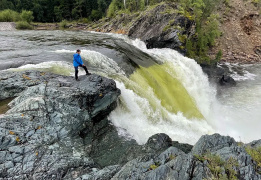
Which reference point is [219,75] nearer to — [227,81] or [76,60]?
[227,81]

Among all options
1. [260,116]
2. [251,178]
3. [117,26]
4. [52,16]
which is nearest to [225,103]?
[260,116]

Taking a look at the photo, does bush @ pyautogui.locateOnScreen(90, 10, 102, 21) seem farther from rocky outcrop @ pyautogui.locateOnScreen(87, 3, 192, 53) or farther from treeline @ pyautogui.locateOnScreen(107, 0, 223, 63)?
treeline @ pyautogui.locateOnScreen(107, 0, 223, 63)

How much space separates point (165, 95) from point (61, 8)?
77.8 m

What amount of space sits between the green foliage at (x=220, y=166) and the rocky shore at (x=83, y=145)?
0.02m

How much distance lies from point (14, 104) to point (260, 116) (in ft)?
57.9

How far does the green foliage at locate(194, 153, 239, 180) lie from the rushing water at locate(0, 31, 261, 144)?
4769 mm

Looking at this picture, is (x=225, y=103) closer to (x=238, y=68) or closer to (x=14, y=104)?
(x=238, y=68)

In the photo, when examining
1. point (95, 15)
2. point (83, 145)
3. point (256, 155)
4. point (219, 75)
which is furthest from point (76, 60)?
point (95, 15)

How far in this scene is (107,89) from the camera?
33.4ft

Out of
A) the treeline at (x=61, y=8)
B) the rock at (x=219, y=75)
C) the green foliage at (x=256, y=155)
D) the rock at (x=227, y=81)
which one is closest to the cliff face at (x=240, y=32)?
the rock at (x=219, y=75)

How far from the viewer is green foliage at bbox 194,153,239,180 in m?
4.91

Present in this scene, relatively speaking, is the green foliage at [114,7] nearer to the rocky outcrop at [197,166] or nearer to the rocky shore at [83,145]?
the rocky shore at [83,145]

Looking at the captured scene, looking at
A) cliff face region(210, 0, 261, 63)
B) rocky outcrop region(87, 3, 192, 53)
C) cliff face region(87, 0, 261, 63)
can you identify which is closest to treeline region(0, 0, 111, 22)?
cliff face region(87, 0, 261, 63)

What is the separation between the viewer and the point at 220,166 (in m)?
5.23
